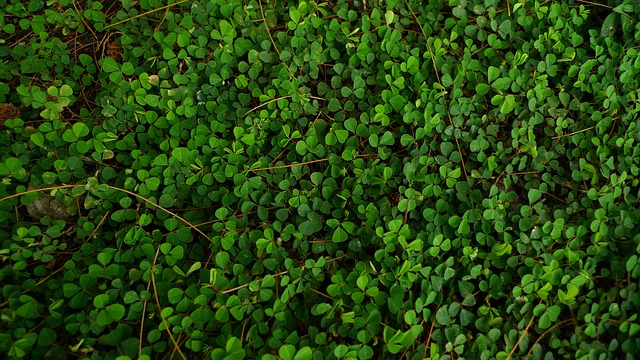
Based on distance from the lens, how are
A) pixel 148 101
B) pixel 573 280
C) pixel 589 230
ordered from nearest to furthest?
pixel 573 280 < pixel 589 230 < pixel 148 101

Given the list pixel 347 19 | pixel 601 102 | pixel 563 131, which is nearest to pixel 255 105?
pixel 347 19

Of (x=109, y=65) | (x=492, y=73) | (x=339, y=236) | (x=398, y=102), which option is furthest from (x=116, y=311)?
(x=492, y=73)

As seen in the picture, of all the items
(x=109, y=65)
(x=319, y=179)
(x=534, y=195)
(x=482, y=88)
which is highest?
(x=109, y=65)

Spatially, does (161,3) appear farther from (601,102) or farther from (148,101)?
(601,102)

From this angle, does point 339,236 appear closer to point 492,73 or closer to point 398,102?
point 398,102

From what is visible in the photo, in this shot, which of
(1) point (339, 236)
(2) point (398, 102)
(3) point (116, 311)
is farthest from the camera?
(2) point (398, 102)

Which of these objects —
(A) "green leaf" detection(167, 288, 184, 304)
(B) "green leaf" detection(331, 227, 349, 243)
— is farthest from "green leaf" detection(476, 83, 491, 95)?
(A) "green leaf" detection(167, 288, 184, 304)

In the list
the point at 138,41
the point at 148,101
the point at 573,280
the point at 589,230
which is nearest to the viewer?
the point at 573,280

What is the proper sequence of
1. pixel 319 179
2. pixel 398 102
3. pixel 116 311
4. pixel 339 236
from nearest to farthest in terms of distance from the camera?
pixel 116 311 → pixel 339 236 → pixel 319 179 → pixel 398 102

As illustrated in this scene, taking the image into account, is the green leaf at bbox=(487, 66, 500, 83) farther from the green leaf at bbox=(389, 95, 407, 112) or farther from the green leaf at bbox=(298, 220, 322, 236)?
the green leaf at bbox=(298, 220, 322, 236)
